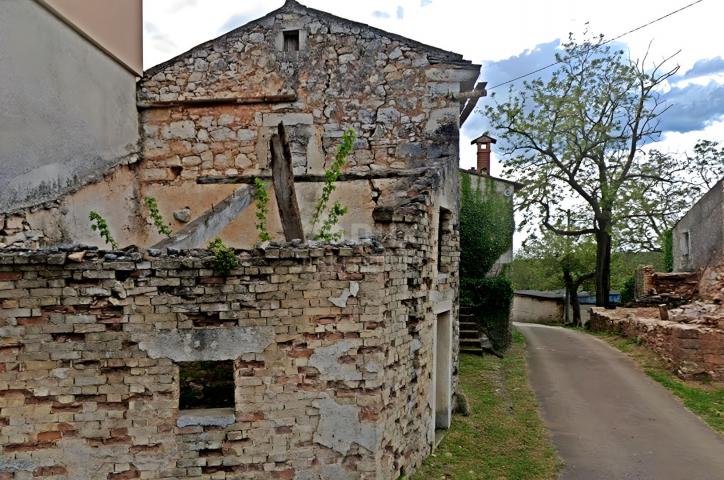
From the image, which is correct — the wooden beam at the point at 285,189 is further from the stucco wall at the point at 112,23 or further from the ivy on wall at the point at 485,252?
the ivy on wall at the point at 485,252

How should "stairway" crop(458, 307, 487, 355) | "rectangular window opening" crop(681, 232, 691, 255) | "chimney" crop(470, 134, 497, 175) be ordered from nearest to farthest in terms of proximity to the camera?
"stairway" crop(458, 307, 487, 355), "rectangular window opening" crop(681, 232, 691, 255), "chimney" crop(470, 134, 497, 175)

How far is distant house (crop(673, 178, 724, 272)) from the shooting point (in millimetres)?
14070

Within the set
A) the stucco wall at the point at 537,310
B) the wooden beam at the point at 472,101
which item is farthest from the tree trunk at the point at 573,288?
the wooden beam at the point at 472,101

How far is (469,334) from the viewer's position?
1373cm

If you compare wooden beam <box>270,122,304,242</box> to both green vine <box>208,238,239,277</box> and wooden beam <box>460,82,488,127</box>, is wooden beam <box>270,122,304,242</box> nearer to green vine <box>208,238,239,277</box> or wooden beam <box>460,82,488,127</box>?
green vine <box>208,238,239,277</box>

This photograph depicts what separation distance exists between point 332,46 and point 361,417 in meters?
5.92

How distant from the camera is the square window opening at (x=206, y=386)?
5305 mm

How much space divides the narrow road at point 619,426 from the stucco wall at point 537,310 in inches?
844

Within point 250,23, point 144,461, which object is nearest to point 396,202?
point 144,461

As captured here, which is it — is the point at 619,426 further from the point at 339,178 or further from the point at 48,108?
the point at 48,108

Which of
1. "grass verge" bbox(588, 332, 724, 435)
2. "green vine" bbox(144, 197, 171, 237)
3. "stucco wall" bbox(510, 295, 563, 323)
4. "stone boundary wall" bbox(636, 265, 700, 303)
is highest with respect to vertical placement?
"green vine" bbox(144, 197, 171, 237)

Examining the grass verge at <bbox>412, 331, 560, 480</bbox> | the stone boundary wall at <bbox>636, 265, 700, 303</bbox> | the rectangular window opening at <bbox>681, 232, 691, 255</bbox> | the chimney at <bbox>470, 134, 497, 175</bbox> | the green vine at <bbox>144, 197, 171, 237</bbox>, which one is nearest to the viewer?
the grass verge at <bbox>412, 331, 560, 480</bbox>

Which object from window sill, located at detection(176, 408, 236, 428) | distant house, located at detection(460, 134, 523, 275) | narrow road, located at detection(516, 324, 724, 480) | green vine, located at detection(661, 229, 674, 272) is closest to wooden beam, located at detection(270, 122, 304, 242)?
window sill, located at detection(176, 408, 236, 428)

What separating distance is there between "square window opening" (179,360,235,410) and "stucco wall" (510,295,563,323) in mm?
29909
